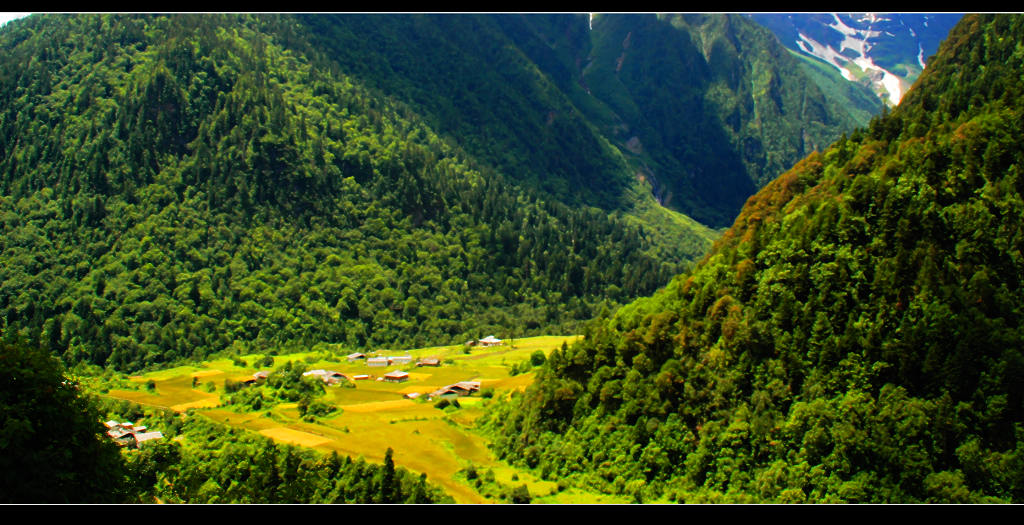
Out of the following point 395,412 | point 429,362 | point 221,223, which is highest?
point 221,223

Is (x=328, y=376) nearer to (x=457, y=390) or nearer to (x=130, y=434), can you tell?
(x=457, y=390)

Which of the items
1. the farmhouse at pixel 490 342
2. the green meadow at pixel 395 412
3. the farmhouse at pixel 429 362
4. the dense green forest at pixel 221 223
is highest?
the dense green forest at pixel 221 223

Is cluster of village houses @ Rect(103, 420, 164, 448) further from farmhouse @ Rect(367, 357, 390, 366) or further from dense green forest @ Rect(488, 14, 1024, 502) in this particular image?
farmhouse @ Rect(367, 357, 390, 366)

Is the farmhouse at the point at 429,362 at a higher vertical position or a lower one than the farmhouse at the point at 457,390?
higher

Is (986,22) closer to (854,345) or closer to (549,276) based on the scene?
(854,345)

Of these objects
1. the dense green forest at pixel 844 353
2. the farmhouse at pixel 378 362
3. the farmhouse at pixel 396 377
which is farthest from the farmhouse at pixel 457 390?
the farmhouse at pixel 378 362

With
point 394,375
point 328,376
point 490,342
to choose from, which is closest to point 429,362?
point 394,375

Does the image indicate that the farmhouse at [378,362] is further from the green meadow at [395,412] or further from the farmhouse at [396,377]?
the farmhouse at [396,377]
